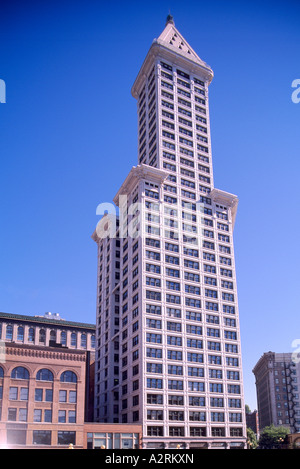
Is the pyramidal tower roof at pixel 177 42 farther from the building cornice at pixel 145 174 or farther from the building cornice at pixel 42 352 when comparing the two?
the building cornice at pixel 42 352

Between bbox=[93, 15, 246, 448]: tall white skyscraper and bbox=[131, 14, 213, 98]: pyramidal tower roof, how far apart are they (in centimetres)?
32

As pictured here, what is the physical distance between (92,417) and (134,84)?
8424 cm

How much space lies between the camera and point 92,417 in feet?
350

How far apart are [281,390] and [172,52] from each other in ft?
375

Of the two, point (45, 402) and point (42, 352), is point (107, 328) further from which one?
point (45, 402)

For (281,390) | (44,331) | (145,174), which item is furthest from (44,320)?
(281,390)

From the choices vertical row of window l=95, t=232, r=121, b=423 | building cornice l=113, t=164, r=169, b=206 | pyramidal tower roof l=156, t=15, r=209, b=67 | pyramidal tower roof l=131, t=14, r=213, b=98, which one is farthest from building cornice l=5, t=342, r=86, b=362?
pyramidal tower roof l=156, t=15, r=209, b=67

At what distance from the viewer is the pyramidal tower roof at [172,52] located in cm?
11031

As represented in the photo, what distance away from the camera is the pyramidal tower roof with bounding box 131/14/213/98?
110 meters

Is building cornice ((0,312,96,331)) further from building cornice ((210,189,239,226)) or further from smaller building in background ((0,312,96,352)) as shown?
building cornice ((210,189,239,226))

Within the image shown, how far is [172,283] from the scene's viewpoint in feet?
295

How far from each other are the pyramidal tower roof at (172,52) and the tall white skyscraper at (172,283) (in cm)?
32

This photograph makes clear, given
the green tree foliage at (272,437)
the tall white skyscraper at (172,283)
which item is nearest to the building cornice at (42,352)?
the tall white skyscraper at (172,283)
